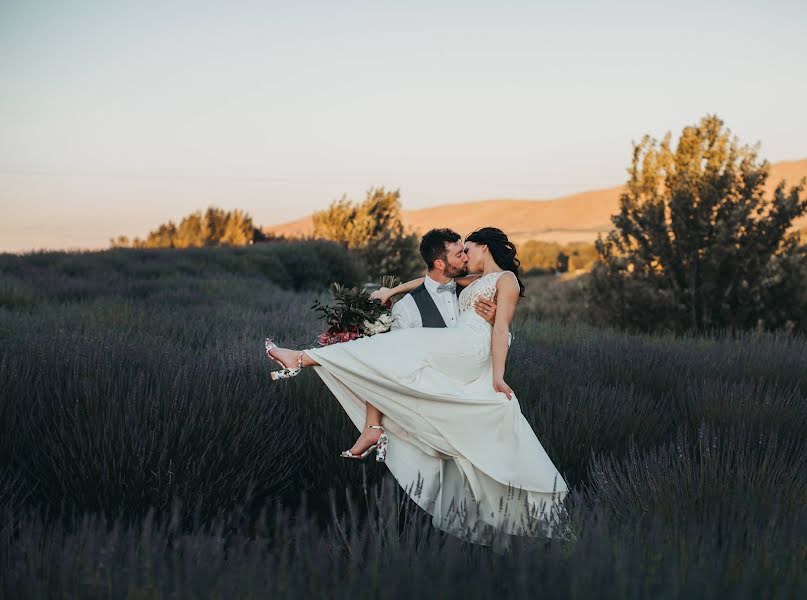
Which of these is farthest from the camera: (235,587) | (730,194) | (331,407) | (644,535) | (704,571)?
(730,194)

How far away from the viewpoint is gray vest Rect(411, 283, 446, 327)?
418 cm

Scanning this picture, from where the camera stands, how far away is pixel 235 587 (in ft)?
6.15

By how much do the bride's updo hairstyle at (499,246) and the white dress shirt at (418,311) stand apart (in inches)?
12.8

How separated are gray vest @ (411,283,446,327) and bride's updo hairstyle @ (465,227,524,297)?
40 cm

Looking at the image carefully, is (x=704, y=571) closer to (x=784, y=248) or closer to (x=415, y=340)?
(x=415, y=340)

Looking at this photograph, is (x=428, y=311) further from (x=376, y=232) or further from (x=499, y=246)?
(x=376, y=232)

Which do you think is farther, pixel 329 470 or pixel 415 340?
pixel 329 470

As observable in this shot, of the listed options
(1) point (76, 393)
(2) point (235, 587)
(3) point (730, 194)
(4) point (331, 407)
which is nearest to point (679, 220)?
(3) point (730, 194)

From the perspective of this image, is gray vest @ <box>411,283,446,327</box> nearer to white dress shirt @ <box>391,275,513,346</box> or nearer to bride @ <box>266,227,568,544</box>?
white dress shirt @ <box>391,275,513,346</box>

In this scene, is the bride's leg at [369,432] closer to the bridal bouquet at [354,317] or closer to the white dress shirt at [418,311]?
the bridal bouquet at [354,317]

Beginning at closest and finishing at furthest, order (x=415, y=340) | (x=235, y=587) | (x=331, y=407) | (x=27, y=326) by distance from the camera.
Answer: (x=235, y=587) → (x=415, y=340) → (x=331, y=407) → (x=27, y=326)

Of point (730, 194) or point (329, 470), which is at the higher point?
point (730, 194)

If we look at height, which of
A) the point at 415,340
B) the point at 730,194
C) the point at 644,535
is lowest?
the point at 644,535

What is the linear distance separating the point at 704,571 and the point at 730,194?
523 inches
